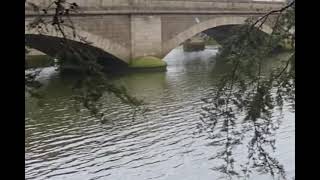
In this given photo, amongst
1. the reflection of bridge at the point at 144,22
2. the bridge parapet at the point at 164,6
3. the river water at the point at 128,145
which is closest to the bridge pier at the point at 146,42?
the reflection of bridge at the point at 144,22

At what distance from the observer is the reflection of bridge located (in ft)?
52.0

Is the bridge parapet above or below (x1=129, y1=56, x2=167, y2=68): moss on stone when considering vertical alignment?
above

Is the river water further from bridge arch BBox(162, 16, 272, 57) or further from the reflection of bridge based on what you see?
bridge arch BBox(162, 16, 272, 57)

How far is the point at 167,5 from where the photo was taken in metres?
17.9

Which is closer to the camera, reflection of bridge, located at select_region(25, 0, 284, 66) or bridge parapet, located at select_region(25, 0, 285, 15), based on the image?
bridge parapet, located at select_region(25, 0, 285, 15)

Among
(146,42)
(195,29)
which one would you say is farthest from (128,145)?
(195,29)

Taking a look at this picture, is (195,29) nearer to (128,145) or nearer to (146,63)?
(146,63)

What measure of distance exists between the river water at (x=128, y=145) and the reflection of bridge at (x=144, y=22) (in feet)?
17.5

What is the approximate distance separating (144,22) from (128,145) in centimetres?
1095

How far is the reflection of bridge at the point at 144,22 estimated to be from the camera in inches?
623

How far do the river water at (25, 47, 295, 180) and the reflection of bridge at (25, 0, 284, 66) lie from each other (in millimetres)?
5322

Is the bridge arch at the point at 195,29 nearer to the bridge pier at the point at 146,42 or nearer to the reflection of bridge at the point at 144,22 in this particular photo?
the reflection of bridge at the point at 144,22

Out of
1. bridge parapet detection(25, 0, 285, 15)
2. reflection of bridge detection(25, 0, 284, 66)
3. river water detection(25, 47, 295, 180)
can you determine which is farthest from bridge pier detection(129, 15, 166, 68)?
river water detection(25, 47, 295, 180)
